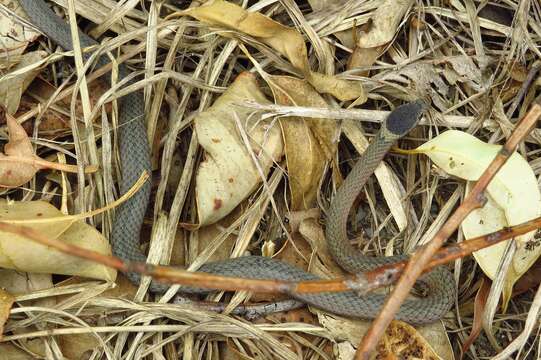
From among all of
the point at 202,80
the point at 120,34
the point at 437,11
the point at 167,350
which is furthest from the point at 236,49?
the point at 167,350

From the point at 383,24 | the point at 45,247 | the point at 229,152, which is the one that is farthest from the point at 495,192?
the point at 45,247

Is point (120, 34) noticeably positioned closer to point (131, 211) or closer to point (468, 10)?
point (131, 211)

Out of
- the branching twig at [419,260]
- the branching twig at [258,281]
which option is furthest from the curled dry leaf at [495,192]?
the branching twig at [419,260]

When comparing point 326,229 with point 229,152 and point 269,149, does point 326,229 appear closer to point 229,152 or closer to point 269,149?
point 269,149

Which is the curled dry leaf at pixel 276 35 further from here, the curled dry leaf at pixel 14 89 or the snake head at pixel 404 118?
the curled dry leaf at pixel 14 89

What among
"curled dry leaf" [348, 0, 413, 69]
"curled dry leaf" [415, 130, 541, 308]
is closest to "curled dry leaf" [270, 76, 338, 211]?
"curled dry leaf" [348, 0, 413, 69]

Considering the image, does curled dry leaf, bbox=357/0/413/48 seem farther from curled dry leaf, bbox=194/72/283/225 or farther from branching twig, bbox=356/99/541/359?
branching twig, bbox=356/99/541/359
